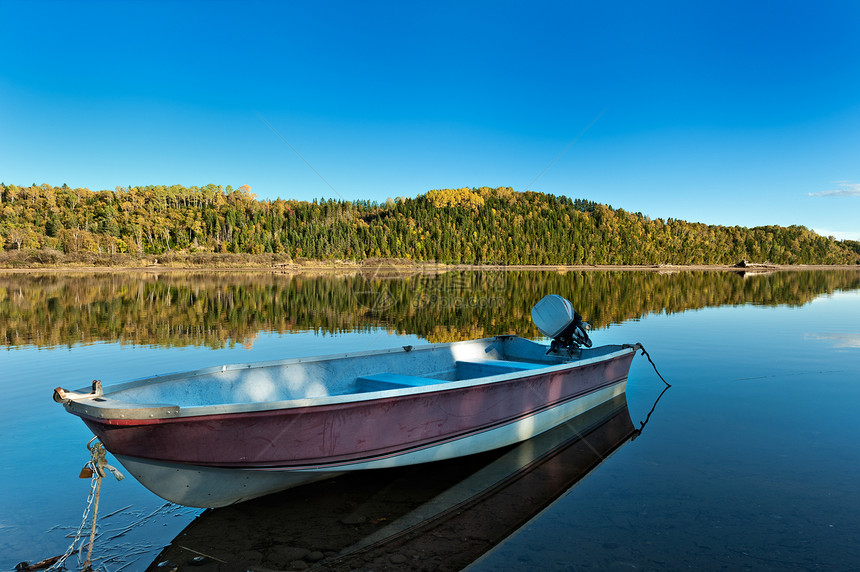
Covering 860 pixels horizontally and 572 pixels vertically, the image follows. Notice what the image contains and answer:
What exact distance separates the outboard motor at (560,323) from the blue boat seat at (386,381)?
12.2ft

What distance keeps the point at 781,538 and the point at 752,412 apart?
5.69 metres

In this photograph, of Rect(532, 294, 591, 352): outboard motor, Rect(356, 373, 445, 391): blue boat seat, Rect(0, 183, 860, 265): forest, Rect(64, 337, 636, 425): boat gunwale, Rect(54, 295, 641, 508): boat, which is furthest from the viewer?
Rect(0, 183, 860, 265): forest

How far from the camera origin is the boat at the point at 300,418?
200 inches

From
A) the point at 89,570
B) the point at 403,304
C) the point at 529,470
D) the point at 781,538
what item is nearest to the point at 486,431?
the point at 529,470

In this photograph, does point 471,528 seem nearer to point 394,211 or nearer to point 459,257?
point 459,257

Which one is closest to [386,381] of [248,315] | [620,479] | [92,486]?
[620,479]

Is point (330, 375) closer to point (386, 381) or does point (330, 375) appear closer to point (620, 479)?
point (386, 381)

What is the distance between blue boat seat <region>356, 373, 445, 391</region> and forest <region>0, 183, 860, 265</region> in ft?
337

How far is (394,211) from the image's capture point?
19138 cm

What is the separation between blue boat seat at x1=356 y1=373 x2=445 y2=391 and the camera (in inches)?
296

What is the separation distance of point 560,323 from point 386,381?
449cm

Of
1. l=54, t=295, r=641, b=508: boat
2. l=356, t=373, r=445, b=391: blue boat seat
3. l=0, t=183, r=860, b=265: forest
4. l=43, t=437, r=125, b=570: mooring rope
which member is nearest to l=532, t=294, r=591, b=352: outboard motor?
A: l=54, t=295, r=641, b=508: boat

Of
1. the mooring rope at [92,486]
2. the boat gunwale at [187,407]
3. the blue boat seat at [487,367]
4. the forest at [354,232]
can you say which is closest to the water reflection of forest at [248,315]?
the blue boat seat at [487,367]

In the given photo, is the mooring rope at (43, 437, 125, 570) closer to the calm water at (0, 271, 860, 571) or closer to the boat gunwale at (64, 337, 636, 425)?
the calm water at (0, 271, 860, 571)
